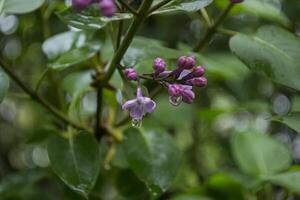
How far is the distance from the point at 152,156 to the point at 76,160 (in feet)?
0.59

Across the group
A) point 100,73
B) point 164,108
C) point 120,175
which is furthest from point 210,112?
point 100,73

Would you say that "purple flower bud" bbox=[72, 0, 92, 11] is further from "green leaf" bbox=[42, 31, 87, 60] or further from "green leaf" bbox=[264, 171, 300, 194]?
"green leaf" bbox=[264, 171, 300, 194]

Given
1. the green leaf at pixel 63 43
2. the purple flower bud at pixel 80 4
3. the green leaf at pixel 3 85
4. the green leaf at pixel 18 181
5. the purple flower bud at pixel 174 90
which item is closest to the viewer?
the purple flower bud at pixel 80 4

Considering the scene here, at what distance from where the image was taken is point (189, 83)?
2.71ft

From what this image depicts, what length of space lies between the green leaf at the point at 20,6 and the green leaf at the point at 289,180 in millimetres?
552

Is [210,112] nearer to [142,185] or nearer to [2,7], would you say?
[142,185]

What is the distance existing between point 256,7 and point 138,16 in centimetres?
51

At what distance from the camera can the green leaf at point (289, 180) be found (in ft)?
3.56

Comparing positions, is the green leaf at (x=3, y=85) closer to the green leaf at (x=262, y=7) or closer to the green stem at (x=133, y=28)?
the green stem at (x=133, y=28)

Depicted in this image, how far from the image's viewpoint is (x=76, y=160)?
3.36 ft

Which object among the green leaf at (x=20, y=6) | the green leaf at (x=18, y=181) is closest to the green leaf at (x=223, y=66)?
the green leaf at (x=20, y=6)

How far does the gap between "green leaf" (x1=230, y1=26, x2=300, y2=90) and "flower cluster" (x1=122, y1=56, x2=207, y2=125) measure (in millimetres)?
150

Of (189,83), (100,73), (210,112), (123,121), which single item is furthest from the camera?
(210,112)

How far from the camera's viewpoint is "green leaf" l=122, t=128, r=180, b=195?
1091 millimetres
